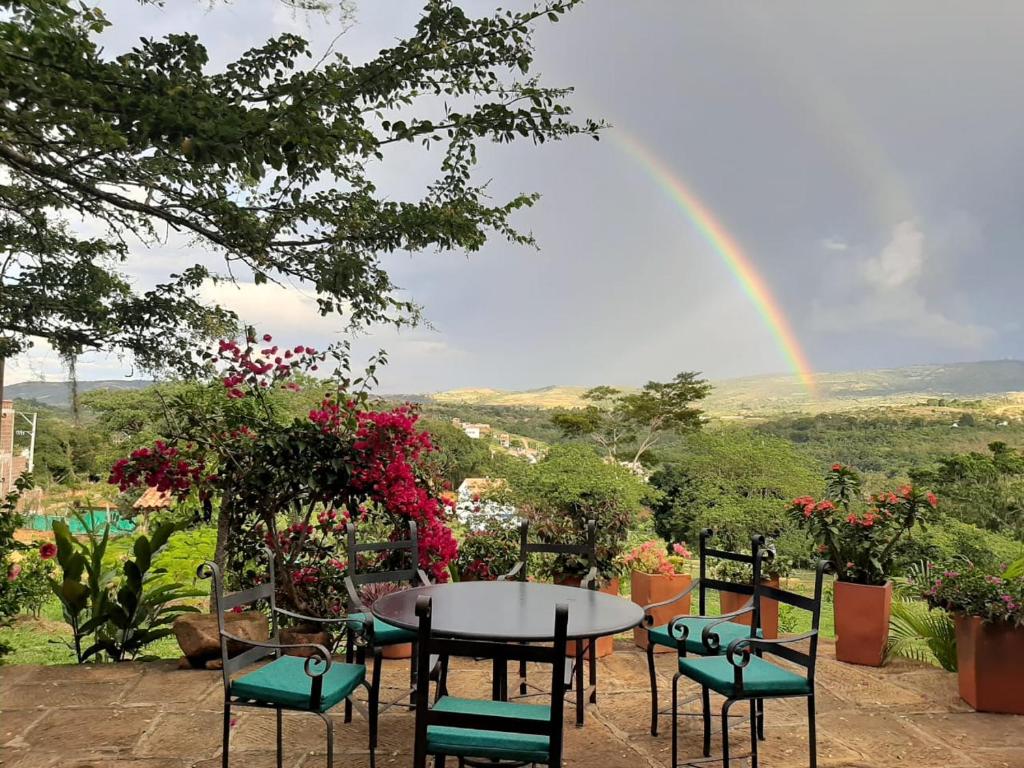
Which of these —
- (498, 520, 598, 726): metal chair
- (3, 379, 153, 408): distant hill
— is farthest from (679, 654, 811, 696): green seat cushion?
(3, 379, 153, 408): distant hill

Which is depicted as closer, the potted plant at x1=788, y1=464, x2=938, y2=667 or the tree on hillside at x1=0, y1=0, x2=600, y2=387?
the tree on hillside at x1=0, y1=0, x2=600, y2=387

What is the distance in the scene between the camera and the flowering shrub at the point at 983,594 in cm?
364

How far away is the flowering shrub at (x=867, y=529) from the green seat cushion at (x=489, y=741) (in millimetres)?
3384

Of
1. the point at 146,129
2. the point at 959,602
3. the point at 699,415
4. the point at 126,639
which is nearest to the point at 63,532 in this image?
the point at 126,639

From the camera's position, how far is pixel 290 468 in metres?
4.58

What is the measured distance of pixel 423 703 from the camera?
1975mm

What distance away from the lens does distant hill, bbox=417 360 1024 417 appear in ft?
72.4

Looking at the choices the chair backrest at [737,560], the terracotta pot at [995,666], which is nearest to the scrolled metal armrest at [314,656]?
the chair backrest at [737,560]

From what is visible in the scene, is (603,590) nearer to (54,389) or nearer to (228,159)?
(228,159)

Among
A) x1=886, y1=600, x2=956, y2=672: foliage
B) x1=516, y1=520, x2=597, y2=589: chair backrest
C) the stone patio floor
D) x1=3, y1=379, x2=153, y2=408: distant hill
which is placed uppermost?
x1=3, y1=379, x2=153, y2=408: distant hill

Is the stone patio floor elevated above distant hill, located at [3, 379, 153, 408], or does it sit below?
below

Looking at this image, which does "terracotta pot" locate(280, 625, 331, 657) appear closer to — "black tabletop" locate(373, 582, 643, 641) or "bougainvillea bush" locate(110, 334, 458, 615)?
"bougainvillea bush" locate(110, 334, 458, 615)

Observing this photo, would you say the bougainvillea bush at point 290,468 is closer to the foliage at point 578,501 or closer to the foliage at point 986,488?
the foliage at point 578,501

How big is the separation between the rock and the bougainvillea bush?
0.36 metres
